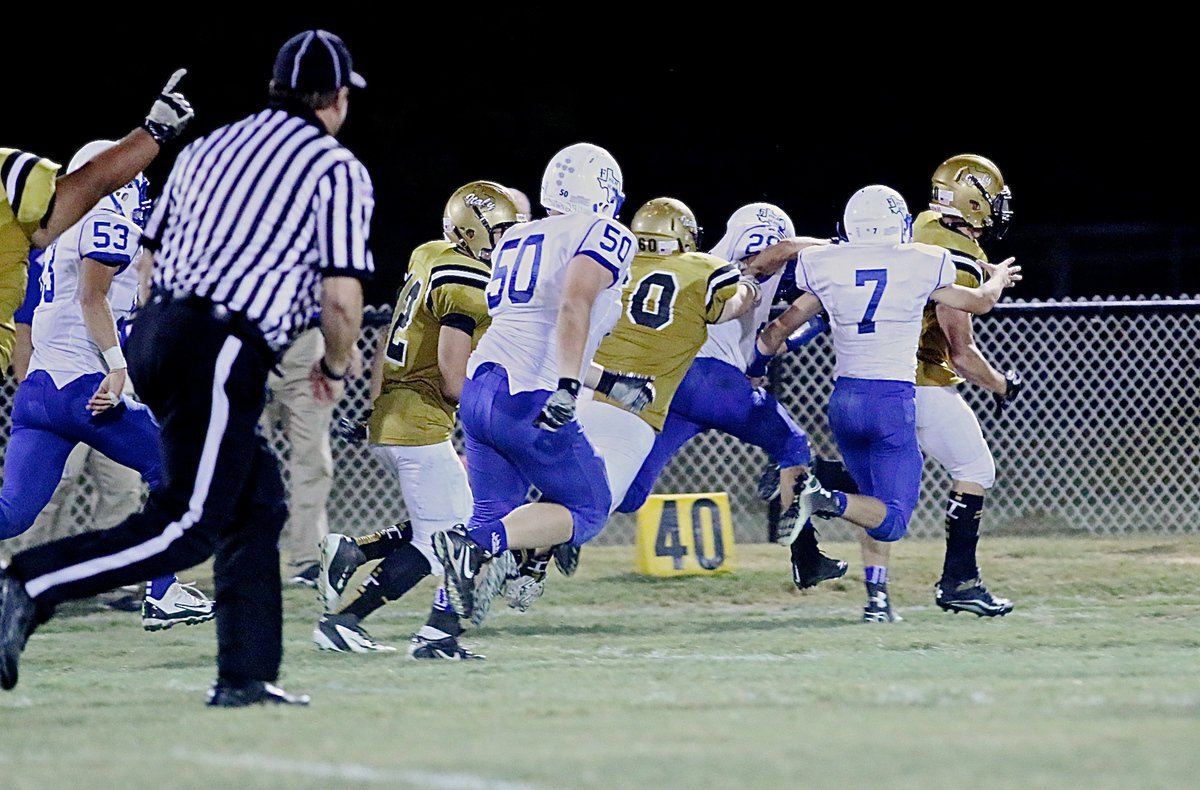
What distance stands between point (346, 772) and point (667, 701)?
1643 millimetres

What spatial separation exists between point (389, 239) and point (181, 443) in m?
15.5

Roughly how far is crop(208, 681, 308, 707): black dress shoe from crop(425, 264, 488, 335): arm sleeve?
2428 millimetres

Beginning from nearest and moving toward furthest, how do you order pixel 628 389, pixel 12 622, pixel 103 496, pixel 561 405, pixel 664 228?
pixel 12 622, pixel 561 405, pixel 628 389, pixel 664 228, pixel 103 496

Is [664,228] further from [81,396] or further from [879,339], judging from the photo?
[81,396]

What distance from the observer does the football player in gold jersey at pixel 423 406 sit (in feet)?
26.2

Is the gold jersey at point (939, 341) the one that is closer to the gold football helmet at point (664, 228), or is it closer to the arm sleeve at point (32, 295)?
the gold football helmet at point (664, 228)

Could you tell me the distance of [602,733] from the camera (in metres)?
5.12

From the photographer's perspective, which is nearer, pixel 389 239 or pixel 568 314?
pixel 568 314

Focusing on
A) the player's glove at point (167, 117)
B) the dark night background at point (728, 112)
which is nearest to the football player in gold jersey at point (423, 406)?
the player's glove at point (167, 117)

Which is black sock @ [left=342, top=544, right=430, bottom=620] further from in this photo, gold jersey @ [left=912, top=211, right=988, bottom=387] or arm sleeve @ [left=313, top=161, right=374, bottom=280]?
gold jersey @ [left=912, top=211, right=988, bottom=387]

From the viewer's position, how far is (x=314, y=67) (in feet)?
19.8

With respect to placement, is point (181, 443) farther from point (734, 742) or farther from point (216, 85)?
point (216, 85)

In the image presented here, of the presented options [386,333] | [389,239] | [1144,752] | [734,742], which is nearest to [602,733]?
[734,742]

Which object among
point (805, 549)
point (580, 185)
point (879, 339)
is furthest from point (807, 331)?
point (580, 185)
